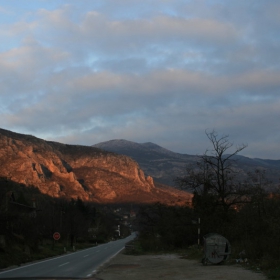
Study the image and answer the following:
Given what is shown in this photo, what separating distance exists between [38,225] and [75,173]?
99573 mm

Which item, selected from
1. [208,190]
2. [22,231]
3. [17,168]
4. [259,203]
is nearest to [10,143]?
[17,168]

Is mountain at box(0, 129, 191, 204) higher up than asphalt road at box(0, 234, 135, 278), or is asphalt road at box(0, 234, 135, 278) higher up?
mountain at box(0, 129, 191, 204)

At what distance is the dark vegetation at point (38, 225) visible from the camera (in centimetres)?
3244

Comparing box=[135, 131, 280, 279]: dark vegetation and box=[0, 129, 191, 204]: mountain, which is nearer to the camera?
box=[135, 131, 280, 279]: dark vegetation

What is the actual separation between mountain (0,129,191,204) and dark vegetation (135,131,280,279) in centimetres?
7293

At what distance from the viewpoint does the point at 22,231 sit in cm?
4025

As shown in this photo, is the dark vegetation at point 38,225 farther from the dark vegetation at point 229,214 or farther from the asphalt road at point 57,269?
the dark vegetation at point 229,214

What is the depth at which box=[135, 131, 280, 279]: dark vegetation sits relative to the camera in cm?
2070

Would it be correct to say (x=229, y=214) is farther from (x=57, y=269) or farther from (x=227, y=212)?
(x=57, y=269)

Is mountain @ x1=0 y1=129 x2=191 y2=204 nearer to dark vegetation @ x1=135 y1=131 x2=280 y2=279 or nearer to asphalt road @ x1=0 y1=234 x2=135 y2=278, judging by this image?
dark vegetation @ x1=135 y1=131 x2=280 y2=279

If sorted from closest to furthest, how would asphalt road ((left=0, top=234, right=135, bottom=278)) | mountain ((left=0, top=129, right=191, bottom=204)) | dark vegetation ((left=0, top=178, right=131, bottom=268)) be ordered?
asphalt road ((left=0, top=234, right=135, bottom=278))
dark vegetation ((left=0, top=178, right=131, bottom=268))
mountain ((left=0, top=129, right=191, bottom=204))

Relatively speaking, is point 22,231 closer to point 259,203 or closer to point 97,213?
point 259,203

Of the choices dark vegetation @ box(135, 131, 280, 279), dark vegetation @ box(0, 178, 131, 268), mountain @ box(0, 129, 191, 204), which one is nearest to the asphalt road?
dark vegetation @ box(0, 178, 131, 268)

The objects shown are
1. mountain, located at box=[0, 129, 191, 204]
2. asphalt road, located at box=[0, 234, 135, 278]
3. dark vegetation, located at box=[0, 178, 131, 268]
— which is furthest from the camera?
mountain, located at box=[0, 129, 191, 204]
